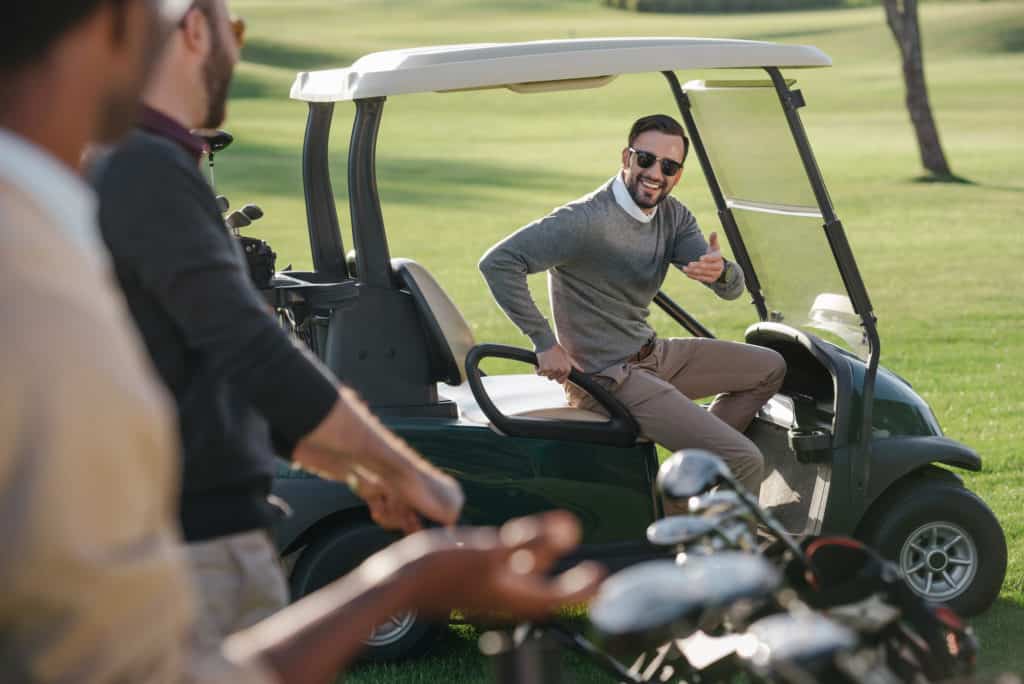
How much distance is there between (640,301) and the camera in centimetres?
508

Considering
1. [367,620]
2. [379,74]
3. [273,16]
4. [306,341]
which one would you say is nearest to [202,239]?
[367,620]

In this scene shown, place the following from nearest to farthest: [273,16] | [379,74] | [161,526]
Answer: [161,526] < [379,74] < [273,16]

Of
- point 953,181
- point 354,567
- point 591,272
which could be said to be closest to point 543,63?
point 591,272

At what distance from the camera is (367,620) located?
4.29ft

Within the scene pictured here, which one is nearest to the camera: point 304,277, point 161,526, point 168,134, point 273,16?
point 161,526

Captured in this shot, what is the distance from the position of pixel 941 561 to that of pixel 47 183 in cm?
425

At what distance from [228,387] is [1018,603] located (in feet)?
12.0

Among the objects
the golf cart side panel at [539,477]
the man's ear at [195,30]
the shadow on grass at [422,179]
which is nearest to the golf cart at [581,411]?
the golf cart side panel at [539,477]

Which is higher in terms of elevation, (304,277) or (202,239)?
(202,239)

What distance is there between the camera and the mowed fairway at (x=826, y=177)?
8992 mm

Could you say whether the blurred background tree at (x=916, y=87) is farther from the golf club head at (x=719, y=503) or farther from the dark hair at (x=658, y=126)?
the golf club head at (x=719, y=503)

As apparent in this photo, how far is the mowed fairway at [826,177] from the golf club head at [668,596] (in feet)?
10.4

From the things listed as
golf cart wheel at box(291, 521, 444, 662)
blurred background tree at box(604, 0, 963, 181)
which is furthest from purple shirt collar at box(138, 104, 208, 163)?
blurred background tree at box(604, 0, 963, 181)

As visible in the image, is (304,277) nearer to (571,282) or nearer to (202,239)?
(571,282)
